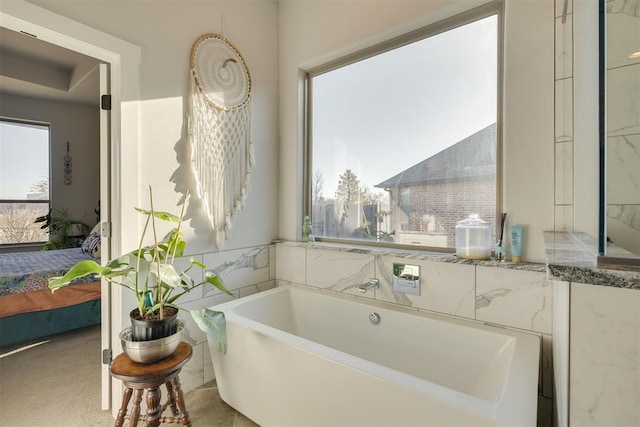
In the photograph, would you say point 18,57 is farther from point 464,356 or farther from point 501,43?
point 464,356

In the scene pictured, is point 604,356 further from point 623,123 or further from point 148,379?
point 148,379

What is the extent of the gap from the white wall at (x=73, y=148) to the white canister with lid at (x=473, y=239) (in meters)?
5.62

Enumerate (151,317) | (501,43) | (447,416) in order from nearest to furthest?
1. (447,416)
2. (151,317)
3. (501,43)

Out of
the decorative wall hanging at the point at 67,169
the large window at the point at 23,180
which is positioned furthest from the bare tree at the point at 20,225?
the decorative wall hanging at the point at 67,169

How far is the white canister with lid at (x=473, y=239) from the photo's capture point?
1.71 m

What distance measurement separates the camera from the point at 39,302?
2725 millimetres

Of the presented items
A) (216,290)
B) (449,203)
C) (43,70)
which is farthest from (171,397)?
(43,70)

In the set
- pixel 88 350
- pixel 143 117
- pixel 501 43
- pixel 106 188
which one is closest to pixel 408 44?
pixel 501 43

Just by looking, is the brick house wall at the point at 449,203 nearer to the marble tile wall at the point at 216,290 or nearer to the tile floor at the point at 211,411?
the marble tile wall at the point at 216,290

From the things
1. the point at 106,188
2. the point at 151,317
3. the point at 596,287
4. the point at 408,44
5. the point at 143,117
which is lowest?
the point at 151,317

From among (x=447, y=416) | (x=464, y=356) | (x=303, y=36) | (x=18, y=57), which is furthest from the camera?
(x=18, y=57)

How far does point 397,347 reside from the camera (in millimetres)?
1838

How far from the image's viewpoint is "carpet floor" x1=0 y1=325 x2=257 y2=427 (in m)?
1.77

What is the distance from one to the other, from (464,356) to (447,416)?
713mm
